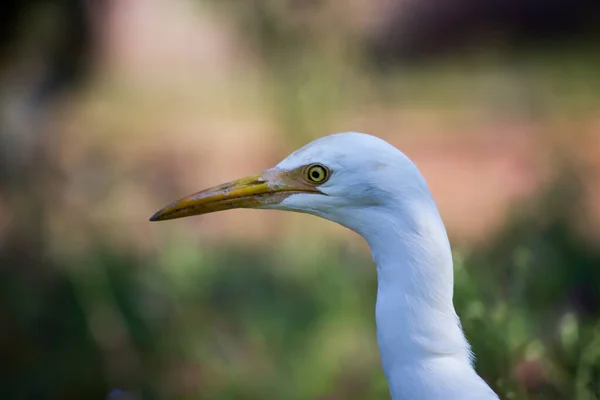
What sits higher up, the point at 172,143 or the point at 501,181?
the point at 172,143

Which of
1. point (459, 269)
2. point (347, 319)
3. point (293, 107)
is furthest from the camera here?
point (293, 107)

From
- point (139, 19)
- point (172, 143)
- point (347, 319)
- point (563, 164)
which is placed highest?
point (139, 19)

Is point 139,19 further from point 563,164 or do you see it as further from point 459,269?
point 459,269

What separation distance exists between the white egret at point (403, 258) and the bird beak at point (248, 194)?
0.07 meters

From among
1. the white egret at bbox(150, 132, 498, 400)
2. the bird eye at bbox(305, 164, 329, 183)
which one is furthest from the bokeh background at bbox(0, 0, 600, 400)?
the bird eye at bbox(305, 164, 329, 183)

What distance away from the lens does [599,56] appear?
1136 centimetres

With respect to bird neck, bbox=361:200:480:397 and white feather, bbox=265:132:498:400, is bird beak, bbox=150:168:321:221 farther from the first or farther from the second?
bird neck, bbox=361:200:480:397

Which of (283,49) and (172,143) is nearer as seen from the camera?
(283,49)

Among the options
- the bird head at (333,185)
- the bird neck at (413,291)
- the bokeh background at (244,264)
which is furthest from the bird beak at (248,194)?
the bokeh background at (244,264)

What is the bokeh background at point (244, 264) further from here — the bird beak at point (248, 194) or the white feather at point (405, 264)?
the bird beak at point (248, 194)

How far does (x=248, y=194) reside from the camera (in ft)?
5.83

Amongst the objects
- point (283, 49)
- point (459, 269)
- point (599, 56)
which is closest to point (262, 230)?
point (283, 49)

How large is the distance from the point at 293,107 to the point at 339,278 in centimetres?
80

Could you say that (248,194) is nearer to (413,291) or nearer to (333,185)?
(333,185)
